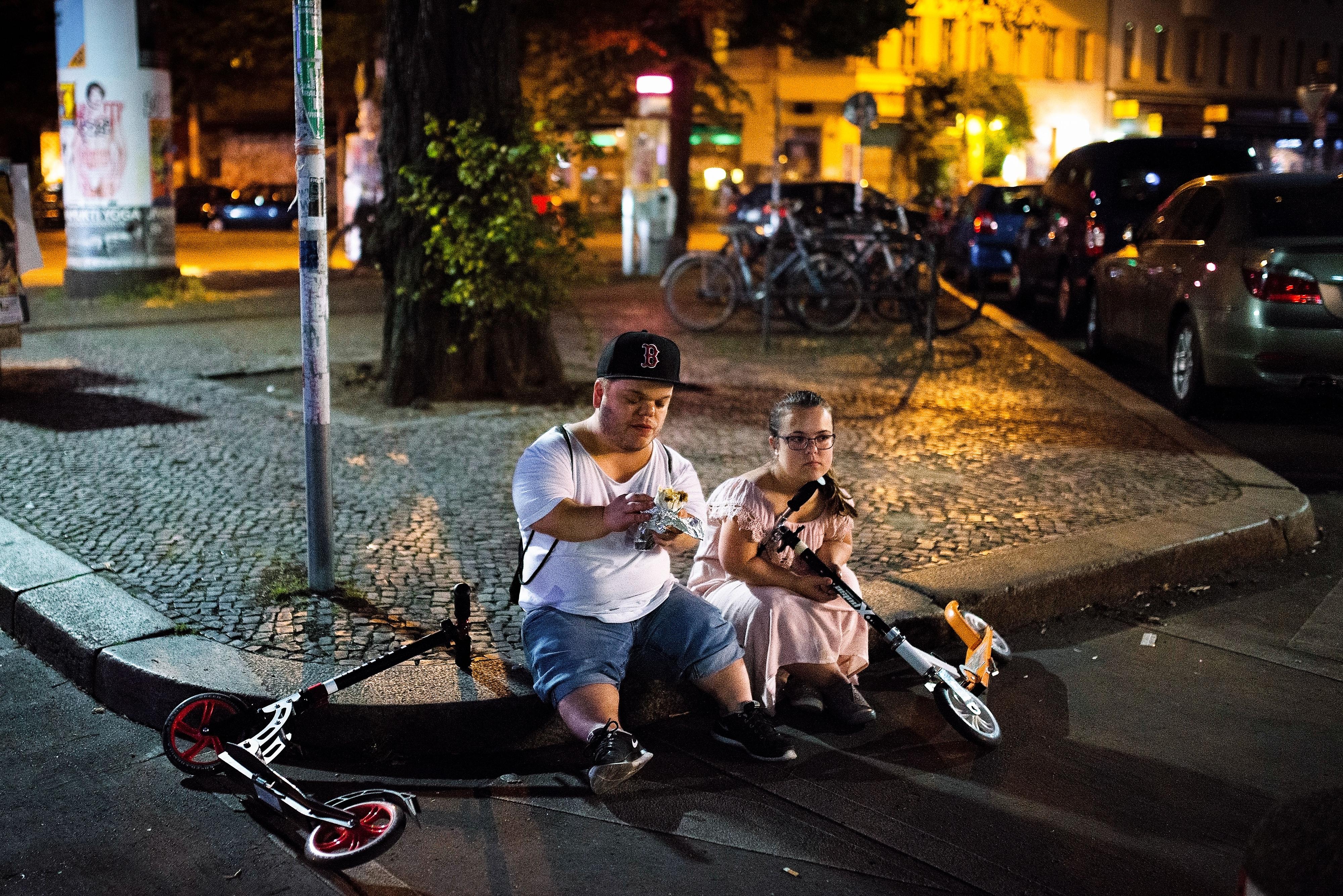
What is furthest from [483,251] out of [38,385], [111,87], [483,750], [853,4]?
[853,4]

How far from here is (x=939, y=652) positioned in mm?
5086

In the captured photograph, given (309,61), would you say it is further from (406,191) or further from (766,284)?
(766,284)

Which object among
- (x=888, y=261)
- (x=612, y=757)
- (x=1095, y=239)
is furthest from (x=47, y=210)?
(x=612, y=757)

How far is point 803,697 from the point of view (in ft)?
14.7

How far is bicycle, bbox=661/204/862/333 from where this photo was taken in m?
13.3

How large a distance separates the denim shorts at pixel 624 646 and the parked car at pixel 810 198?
1267 centimetres

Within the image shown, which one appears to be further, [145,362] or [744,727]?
[145,362]

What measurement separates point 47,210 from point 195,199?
4.47m

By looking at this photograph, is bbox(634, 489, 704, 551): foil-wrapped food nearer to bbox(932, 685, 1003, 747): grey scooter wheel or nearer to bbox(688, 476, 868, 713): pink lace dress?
bbox(688, 476, 868, 713): pink lace dress

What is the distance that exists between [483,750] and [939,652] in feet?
5.89

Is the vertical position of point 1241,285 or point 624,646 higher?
point 1241,285

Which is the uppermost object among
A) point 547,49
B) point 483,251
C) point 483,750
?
point 547,49

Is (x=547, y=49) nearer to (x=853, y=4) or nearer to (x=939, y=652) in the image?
(x=853, y=4)

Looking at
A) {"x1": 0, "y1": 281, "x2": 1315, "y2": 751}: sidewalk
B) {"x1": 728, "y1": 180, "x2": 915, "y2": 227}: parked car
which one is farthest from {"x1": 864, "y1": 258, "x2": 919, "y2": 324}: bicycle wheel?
{"x1": 728, "y1": 180, "x2": 915, "y2": 227}: parked car
